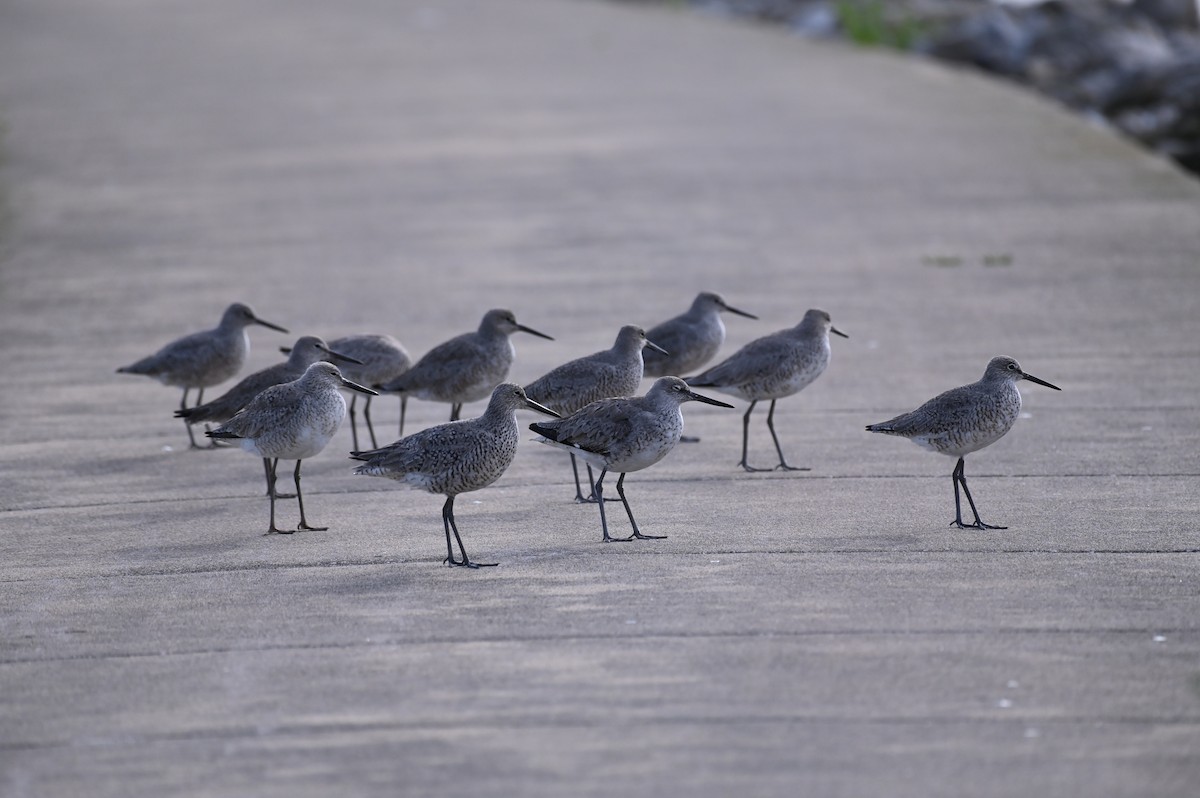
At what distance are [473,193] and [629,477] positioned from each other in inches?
406

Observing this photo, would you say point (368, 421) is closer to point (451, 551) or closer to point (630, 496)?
point (630, 496)

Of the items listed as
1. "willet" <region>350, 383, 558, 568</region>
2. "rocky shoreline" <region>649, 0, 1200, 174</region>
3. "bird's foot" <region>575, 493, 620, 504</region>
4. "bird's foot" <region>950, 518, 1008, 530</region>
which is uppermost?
"rocky shoreline" <region>649, 0, 1200, 174</region>

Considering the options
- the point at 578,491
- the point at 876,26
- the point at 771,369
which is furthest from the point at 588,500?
the point at 876,26

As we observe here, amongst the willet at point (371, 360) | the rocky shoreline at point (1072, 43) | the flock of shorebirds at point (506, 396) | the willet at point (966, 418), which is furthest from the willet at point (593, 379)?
the rocky shoreline at point (1072, 43)

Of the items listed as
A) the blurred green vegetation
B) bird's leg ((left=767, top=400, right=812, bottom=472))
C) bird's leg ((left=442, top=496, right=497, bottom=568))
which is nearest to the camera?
bird's leg ((left=442, top=496, right=497, bottom=568))

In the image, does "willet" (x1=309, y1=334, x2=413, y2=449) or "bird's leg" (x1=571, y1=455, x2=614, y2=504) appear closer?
"bird's leg" (x1=571, y1=455, x2=614, y2=504)

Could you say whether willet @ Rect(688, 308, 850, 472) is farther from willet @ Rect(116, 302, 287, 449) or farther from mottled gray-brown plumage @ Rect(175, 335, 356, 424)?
willet @ Rect(116, 302, 287, 449)

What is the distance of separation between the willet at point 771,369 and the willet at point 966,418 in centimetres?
135

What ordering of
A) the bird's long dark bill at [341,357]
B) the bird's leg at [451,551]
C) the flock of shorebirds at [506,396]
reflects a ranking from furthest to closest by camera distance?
the bird's long dark bill at [341,357]
the flock of shorebirds at [506,396]
the bird's leg at [451,551]

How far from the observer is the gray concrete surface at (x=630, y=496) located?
656cm

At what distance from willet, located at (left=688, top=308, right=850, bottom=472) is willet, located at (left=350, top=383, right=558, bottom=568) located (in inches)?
82.0

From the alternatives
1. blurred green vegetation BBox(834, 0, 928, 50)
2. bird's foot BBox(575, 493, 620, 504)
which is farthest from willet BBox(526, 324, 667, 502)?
blurred green vegetation BBox(834, 0, 928, 50)

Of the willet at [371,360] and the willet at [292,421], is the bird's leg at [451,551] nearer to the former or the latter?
the willet at [292,421]

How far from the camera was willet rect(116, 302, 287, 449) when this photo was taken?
11.9m
